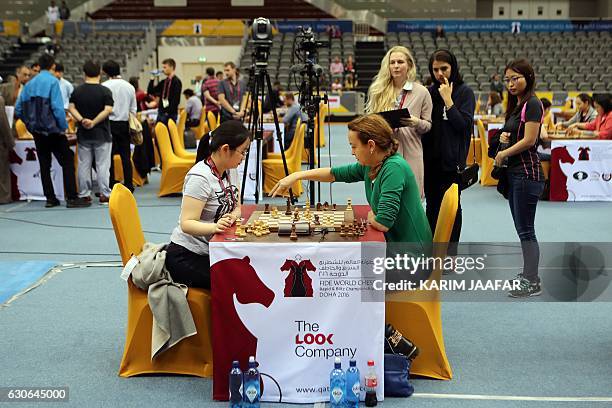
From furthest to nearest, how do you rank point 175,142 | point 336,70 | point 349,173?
point 336,70, point 175,142, point 349,173

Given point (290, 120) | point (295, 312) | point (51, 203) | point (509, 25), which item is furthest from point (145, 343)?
point (509, 25)

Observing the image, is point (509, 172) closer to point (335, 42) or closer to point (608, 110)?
point (608, 110)

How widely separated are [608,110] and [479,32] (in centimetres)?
1597

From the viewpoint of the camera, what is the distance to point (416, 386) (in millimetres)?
3027

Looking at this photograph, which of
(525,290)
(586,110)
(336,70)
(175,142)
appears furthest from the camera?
(336,70)

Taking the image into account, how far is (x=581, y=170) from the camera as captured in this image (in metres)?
7.32

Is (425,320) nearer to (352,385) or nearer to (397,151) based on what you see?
(352,385)

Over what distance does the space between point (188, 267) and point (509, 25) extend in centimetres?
2166

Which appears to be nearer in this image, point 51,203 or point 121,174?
point 51,203

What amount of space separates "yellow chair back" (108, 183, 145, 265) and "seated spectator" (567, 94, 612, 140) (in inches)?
219

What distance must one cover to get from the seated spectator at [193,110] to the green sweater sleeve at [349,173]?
8265 mm

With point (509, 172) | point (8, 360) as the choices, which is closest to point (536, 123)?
point (509, 172)

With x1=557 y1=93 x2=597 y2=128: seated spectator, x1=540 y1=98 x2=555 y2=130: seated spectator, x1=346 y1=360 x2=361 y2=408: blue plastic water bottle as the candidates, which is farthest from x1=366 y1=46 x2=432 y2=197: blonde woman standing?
x1=557 y1=93 x2=597 y2=128: seated spectator

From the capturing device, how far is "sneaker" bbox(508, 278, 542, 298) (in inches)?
160
